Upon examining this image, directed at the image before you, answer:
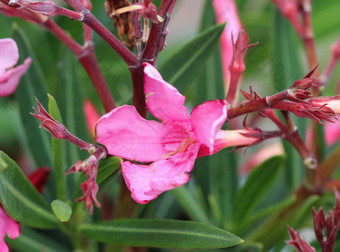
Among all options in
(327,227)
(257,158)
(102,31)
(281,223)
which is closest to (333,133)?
(257,158)

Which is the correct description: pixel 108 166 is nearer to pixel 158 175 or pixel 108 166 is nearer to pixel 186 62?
pixel 158 175

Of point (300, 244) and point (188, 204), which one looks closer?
point (300, 244)

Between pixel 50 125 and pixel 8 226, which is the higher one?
pixel 50 125

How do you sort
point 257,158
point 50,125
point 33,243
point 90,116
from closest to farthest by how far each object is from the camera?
point 50,125
point 33,243
point 90,116
point 257,158

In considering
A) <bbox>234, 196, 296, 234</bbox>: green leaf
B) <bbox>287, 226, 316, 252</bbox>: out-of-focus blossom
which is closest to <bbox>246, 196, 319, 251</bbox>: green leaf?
<bbox>234, 196, 296, 234</bbox>: green leaf

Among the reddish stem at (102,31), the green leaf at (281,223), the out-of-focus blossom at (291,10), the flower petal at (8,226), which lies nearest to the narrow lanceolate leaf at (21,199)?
the flower petal at (8,226)

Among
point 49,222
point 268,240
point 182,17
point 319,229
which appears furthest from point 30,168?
point 182,17
